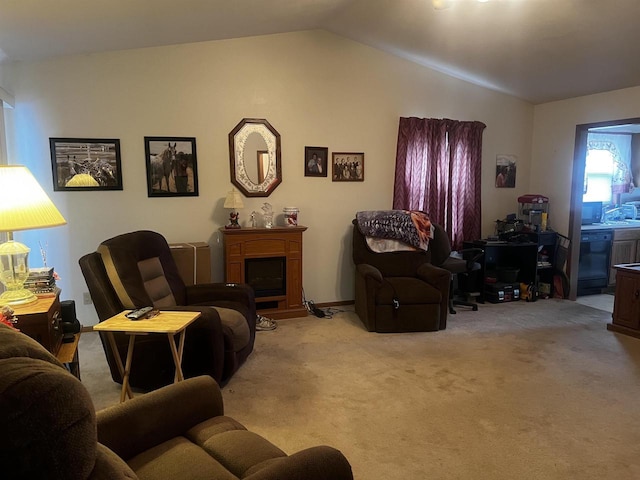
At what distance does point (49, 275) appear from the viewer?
2547 millimetres

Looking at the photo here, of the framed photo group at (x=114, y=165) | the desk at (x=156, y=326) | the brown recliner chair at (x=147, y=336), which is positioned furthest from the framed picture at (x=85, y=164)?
the desk at (x=156, y=326)

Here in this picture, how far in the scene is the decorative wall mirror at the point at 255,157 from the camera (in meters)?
4.54

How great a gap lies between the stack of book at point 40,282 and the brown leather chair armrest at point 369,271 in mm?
2579

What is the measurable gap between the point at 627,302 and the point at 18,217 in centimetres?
476

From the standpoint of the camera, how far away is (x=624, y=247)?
576 cm

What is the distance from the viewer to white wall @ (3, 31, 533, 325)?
4.01m

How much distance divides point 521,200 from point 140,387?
191 inches

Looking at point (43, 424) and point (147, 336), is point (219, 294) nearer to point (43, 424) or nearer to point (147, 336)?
point (147, 336)

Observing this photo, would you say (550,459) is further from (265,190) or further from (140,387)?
(265,190)

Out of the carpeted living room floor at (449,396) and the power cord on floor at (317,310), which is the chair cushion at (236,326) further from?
the power cord on floor at (317,310)

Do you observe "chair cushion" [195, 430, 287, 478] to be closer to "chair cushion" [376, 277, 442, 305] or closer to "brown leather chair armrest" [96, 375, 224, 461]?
"brown leather chair armrest" [96, 375, 224, 461]

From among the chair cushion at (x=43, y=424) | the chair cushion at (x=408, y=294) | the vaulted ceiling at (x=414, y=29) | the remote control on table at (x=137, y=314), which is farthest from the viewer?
the chair cushion at (x=408, y=294)

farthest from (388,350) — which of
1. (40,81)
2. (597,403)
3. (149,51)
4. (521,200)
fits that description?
(40,81)

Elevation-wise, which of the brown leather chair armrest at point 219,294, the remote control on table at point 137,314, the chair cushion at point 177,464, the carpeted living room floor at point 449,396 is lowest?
the carpeted living room floor at point 449,396
